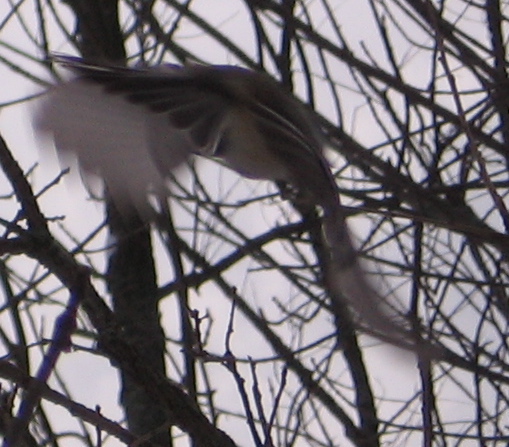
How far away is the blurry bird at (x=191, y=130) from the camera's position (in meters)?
1.39

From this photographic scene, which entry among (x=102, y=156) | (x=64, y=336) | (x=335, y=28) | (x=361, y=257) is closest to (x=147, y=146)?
(x=102, y=156)

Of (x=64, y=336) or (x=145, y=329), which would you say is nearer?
(x=64, y=336)

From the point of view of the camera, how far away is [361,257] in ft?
5.84

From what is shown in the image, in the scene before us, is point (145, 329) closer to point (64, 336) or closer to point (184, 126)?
point (184, 126)

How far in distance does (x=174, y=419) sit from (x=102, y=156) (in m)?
0.50

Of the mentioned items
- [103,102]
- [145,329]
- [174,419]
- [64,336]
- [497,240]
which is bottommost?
[64,336]

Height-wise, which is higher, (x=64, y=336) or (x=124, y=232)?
(x=124, y=232)

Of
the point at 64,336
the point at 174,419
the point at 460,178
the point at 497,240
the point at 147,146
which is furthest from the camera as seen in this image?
the point at 460,178

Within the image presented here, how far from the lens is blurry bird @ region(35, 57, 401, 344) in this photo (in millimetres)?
1392

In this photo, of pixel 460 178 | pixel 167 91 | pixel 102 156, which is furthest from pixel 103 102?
pixel 460 178

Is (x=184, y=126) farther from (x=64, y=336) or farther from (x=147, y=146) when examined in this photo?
(x=64, y=336)

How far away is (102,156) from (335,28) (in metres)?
0.78

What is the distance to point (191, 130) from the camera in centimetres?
145

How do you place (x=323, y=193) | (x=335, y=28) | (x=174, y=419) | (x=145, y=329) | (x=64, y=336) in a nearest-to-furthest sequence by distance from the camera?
1. (x=64, y=336)
2. (x=174, y=419)
3. (x=323, y=193)
4. (x=335, y=28)
5. (x=145, y=329)
